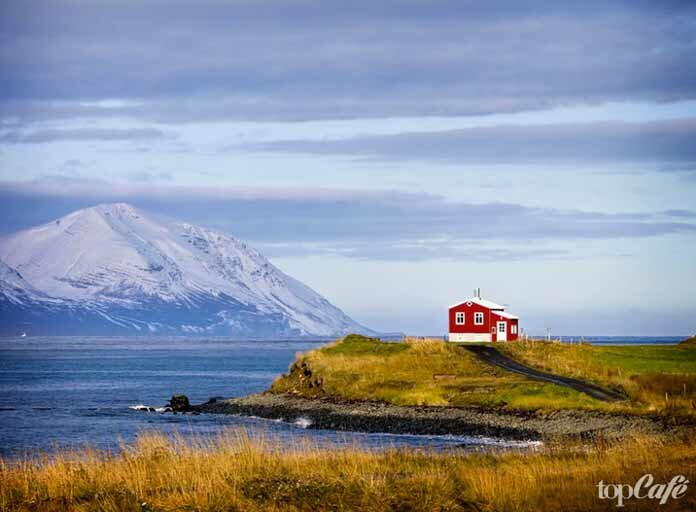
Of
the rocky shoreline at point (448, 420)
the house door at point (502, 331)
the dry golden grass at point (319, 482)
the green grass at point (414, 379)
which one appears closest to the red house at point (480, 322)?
the house door at point (502, 331)

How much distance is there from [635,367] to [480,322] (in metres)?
28.3

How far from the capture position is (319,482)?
2580 centimetres

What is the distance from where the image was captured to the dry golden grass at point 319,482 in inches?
949

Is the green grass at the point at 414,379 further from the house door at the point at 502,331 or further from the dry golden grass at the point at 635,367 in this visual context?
the house door at the point at 502,331

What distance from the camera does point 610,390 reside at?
71.9 meters

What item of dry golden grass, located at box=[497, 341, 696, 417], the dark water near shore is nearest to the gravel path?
dry golden grass, located at box=[497, 341, 696, 417]

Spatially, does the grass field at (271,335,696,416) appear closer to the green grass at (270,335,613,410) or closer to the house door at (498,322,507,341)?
the green grass at (270,335,613,410)

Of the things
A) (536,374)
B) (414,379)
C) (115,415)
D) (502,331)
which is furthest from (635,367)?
(115,415)

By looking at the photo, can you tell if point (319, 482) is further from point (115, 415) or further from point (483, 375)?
point (115, 415)

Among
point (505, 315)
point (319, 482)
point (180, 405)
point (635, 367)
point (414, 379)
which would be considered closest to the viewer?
point (319, 482)

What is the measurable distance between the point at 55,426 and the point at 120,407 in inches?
743

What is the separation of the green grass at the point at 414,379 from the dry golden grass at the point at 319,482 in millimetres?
35386

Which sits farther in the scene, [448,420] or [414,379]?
[414,379]

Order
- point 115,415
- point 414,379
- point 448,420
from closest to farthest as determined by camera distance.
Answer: point 448,420, point 414,379, point 115,415
